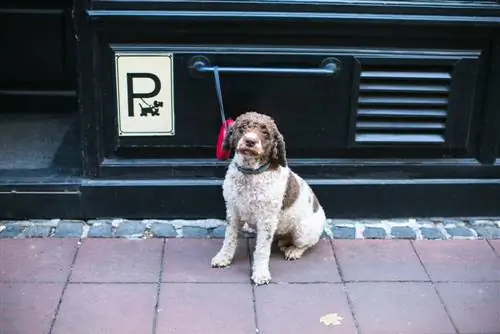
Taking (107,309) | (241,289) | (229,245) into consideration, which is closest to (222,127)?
(229,245)

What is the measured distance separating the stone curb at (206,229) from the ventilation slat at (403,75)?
0.87 m

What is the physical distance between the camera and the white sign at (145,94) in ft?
14.3

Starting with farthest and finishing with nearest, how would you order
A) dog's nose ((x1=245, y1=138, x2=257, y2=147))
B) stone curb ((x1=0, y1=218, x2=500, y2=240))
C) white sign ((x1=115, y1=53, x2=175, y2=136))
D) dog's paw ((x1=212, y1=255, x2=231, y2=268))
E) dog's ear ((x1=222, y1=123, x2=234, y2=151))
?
stone curb ((x1=0, y1=218, x2=500, y2=240)), white sign ((x1=115, y1=53, x2=175, y2=136)), dog's paw ((x1=212, y1=255, x2=231, y2=268)), dog's ear ((x1=222, y1=123, x2=234, y2=151)), dog's nose ((x1=245, y1=138, x2=257, y2=147))

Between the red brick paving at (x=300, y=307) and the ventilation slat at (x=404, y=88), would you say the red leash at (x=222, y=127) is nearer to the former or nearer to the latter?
the red brick paving at (x=300, y=307)

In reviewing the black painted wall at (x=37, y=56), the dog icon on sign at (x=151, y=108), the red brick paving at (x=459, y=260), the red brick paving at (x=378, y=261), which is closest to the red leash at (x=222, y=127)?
the dog icon on sign at (x=151, y=108)

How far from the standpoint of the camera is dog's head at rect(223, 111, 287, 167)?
3719 millimetres

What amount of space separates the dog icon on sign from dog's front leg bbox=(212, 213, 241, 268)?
2.64 feet

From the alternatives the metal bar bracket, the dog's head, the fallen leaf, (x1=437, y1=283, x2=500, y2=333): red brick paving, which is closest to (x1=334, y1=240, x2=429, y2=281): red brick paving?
(x1=437, y1=283, x2=500, y2=333): red brick paving

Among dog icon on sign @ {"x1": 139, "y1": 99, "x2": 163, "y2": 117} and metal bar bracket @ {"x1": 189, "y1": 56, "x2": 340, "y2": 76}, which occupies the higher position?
metal bar bracket @ {"x1": 189, "y1": 56, "x2": 340, "y2": 76}

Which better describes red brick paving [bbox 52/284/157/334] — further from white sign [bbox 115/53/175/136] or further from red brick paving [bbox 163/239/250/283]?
white sign [bbox 115/53/175/136]

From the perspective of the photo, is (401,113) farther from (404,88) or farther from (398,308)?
(398,308)

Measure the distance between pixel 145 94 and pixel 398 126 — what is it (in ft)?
4.85

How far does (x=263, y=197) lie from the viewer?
3.96 m

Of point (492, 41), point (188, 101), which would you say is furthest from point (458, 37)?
point (188, 101)
